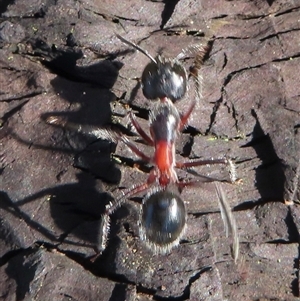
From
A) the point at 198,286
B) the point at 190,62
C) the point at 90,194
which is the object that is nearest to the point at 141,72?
the point at 190,62

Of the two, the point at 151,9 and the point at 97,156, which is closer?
the point at 97,156

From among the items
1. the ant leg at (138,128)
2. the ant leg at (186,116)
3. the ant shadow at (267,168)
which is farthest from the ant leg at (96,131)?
the ant shadow at (267,168)

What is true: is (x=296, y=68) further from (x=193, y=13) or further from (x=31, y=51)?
(x=31, y=51)

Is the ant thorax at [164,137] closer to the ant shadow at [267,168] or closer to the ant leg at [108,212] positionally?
the ant leg at [108,212]

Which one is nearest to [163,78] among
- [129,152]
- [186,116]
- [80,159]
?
[186,116]

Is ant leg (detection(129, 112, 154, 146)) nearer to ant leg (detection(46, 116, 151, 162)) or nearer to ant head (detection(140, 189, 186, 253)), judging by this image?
ant leg (detection(46, 116, 151, 162))

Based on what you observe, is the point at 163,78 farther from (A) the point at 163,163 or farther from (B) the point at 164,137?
(A) the point at 163,163

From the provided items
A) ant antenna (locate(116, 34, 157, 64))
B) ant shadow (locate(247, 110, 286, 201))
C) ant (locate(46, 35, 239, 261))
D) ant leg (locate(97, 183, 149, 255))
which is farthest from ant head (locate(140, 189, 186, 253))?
ant antenna (locate(116, 34, 157, 64))
